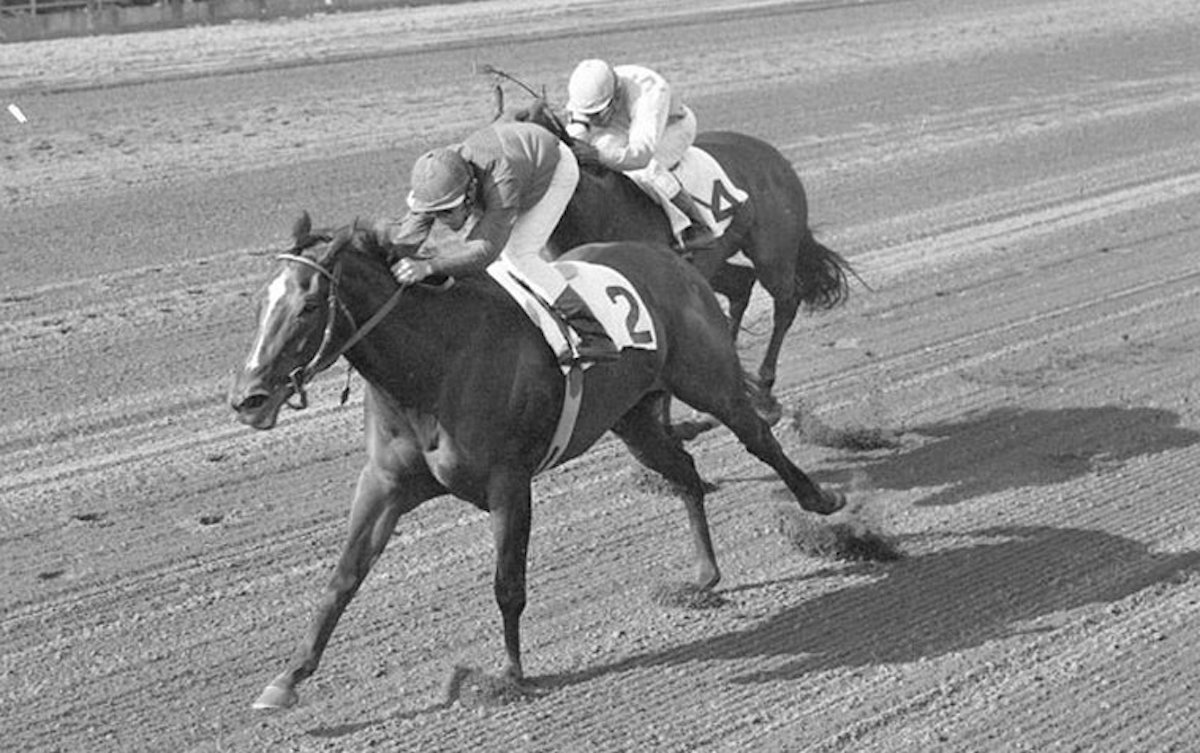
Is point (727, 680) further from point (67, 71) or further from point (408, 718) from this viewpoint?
point (67, 71)

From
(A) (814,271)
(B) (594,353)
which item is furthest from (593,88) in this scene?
(B) (594,353)

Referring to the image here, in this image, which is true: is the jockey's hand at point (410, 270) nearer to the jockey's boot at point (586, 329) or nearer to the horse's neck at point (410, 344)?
the horse's neck at point (410, 344)

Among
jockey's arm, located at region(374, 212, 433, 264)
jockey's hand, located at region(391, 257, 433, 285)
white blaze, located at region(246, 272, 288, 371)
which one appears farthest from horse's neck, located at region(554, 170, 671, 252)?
white blaze, located at region(246, 272, 288, 371)

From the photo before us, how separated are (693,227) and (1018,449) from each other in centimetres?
184

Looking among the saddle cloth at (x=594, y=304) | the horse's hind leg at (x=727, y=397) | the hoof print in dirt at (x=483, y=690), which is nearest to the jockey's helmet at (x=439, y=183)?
the saddle cloth at (x=594, y=304)

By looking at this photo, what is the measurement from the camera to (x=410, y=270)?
6699mm

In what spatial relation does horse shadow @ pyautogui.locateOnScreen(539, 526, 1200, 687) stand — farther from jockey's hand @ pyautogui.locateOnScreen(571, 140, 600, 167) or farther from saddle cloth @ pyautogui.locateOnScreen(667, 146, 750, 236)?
jockey's hand @ pyautogui.locateOnScreen(571, 140, 600, 167)

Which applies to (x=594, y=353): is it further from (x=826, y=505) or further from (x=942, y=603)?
(x=942, y=603)

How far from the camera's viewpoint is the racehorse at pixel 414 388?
6371 millimetres

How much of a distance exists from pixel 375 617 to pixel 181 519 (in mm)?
1519

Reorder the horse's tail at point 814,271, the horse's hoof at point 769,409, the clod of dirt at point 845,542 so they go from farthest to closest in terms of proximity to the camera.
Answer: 1. the horse's tail at point 814,271
2. the horse's hoof at point 769,409
3. the clod of dirt at point 845,542

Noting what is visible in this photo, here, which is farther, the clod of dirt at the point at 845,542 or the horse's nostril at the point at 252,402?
the clod of dirt at the point at 845,542

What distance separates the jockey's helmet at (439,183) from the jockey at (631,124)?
236 centimetres

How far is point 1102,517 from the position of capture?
8594mm
